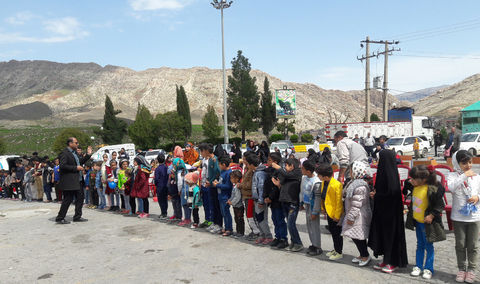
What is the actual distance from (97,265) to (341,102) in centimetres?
20115

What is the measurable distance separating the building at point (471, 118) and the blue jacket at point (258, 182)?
27.7m

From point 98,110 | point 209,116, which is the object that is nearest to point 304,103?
point 98,110

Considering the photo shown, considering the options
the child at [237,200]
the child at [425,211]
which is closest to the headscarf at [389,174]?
the child at [425,211]

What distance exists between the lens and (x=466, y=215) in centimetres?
469

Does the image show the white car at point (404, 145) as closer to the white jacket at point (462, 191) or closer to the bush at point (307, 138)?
the white jacket at point (462, 191)

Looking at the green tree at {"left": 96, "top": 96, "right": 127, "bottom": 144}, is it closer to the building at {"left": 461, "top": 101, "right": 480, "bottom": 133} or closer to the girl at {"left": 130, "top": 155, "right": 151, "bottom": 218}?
the building at {"left": 461, "top": 101, "right": 480, "bottom": 133}

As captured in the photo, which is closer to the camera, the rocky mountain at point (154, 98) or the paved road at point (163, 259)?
the paved road at point (163, 259)

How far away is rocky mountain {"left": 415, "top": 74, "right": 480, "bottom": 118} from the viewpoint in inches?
4622

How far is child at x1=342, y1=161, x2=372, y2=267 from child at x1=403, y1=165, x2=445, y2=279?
59cm

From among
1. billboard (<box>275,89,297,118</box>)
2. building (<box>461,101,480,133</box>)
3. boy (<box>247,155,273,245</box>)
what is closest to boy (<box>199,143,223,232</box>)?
boy (<box>247,155,273,245</box>)

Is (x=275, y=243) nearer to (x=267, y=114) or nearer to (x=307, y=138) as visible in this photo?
(x=267, y=114)

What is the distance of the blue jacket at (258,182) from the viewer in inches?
261

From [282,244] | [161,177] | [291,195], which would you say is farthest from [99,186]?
[291,195]

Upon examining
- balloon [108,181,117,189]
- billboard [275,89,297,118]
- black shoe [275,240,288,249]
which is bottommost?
black shoe [275,240,288,249]
